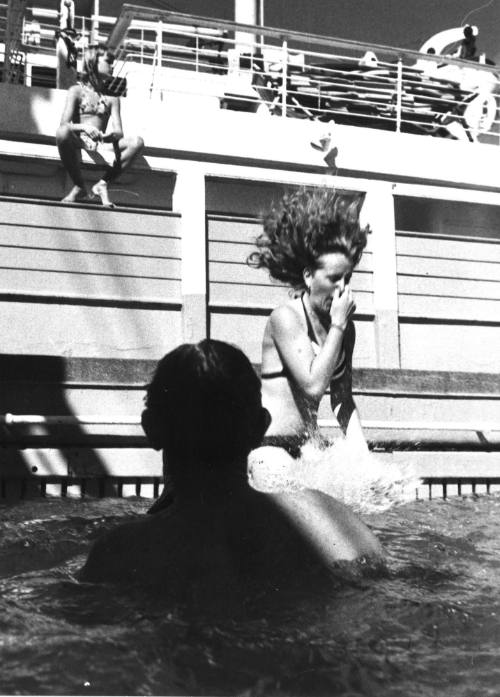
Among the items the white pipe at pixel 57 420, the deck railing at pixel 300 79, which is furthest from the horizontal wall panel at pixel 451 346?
the white pipe at pixel 57 420

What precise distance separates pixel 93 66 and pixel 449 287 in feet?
18.0

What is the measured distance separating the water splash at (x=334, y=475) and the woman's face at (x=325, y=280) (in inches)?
25.3

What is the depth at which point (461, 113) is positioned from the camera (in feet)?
49.9

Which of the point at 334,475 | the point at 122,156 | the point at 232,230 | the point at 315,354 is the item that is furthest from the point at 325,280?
the point at 232,230

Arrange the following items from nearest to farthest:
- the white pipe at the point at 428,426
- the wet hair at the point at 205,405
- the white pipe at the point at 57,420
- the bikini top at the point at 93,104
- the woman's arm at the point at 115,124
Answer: the wet hair at the point at 205,405
the white pipe at the point at 57,420
the white pipe at the point at 428,426
the bikini top at the point at 93,104
the woman's arm at the point at 115,124

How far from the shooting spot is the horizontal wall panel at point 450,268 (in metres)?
13.2

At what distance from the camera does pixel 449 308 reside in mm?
13289

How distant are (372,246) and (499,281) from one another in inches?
80.8

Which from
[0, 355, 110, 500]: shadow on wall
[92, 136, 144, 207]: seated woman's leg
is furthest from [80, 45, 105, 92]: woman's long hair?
[0, 355, 110, 500]: shadow on wall

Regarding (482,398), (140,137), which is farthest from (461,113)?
(482,398)

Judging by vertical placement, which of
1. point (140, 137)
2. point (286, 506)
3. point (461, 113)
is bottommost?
point (286, 506)

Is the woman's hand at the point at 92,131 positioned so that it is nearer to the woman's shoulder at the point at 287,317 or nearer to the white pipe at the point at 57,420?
the white pipe at the point at 57,420

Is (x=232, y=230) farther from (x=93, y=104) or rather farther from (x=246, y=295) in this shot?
(x=93, y=104)

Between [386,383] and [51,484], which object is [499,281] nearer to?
[386,383]
